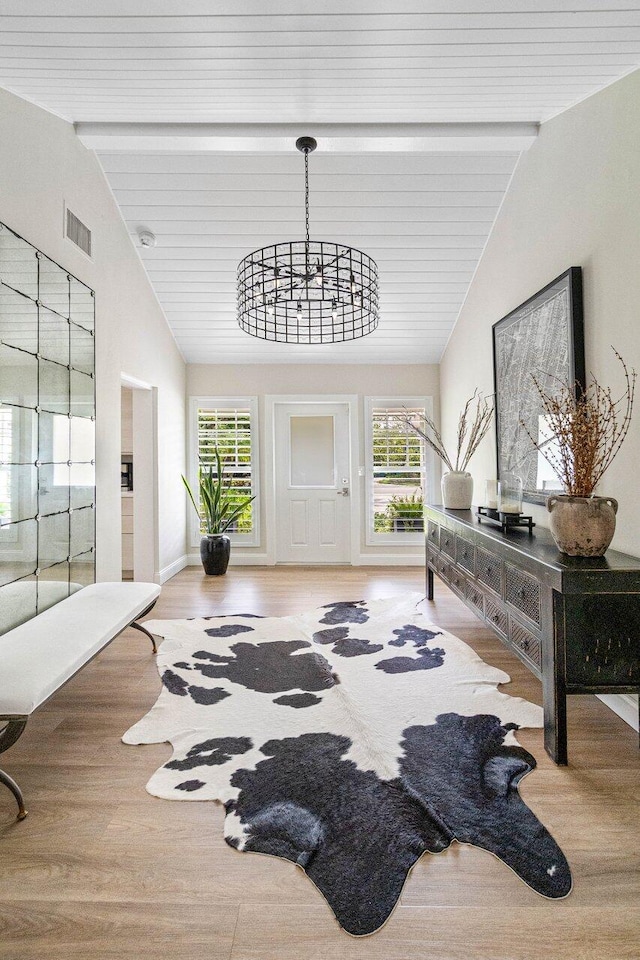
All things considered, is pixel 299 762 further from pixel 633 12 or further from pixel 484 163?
pixel 484 163

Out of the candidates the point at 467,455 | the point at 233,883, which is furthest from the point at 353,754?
the point at 467,455

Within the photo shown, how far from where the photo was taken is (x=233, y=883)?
1487 millimetres

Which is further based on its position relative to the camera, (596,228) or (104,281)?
(104,281)

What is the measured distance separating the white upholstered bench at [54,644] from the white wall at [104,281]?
2.78 ft

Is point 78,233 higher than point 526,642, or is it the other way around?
point 78,233

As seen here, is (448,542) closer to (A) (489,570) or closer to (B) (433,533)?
(B) (433,533)

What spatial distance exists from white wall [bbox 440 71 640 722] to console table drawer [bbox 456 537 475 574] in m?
0.48

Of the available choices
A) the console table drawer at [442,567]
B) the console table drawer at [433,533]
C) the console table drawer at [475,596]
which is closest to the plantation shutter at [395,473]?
the console table drawer at [433,533]

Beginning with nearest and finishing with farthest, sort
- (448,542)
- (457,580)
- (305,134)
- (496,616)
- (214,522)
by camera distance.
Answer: (496,616), (305,134), (457,580), (448,542), (214,522)

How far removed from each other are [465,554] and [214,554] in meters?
3.00

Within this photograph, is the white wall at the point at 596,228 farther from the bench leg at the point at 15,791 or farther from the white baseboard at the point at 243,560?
the white baseboard at the point at 243,560

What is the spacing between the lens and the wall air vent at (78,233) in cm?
333

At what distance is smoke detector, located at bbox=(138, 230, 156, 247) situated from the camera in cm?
427

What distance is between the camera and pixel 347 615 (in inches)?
160
